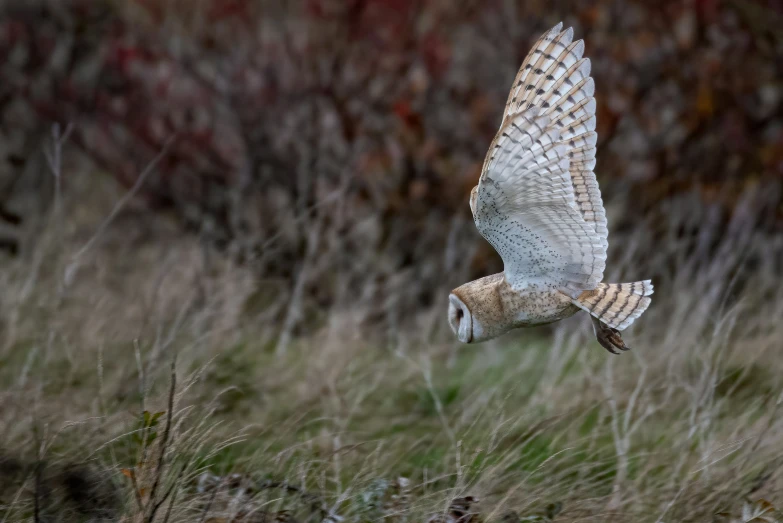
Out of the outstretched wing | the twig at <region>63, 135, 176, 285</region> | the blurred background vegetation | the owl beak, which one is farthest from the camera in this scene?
the blurred background vegetation

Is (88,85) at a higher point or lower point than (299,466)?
higher

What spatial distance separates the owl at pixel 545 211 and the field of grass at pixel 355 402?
16.3 inches

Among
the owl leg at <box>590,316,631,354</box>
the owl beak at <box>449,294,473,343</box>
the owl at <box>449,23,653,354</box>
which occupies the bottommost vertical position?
the owl leg at <box>590,316,631,354</box>

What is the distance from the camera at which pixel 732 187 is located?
6.67 meters

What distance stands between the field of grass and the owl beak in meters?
0.30

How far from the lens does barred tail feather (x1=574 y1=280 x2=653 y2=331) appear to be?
10.1 feet

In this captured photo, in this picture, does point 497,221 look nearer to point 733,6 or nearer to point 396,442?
point 396,442

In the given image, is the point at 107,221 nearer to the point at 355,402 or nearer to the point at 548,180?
the point at 355,402

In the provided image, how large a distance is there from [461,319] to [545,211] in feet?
1.51

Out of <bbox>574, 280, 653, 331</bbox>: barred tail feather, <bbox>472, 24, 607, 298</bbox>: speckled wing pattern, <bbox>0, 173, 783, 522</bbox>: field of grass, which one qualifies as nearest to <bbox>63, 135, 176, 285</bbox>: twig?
<bbox>0, 173, 783, 522</bbox>: field of grass

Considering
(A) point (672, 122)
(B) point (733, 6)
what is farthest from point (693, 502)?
(B) point (733, 6)

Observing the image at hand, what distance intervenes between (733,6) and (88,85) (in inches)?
173

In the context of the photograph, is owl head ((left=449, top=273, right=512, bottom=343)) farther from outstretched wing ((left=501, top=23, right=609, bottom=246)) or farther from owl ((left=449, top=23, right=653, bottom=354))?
outstretched wing ((left=501, top=23, right=609, bottom=246))

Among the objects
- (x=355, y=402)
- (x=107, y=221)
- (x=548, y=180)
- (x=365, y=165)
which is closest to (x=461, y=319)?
(x=548, y=180)
